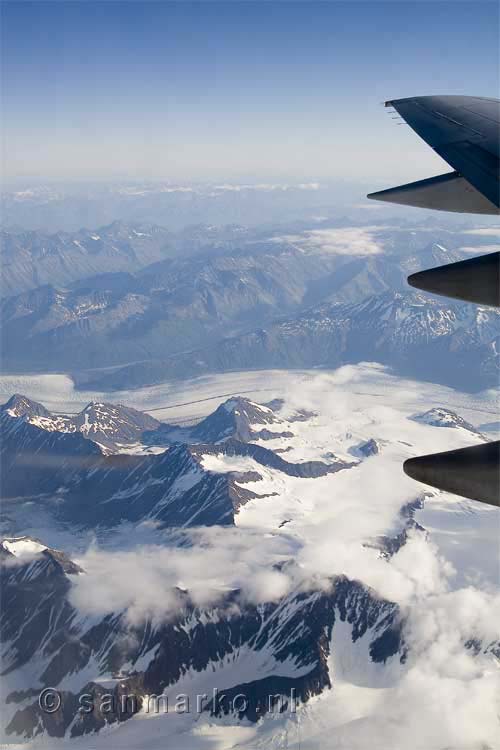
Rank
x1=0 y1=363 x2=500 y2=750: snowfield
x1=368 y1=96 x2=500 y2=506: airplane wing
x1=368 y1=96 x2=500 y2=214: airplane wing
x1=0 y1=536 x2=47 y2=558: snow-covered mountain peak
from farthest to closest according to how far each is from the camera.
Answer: x1=0 y1=536 x2=47 y2=558: snow-covered mountain peak, x1=0 y1=363 x2=500 y2=750: snowfield, x1=368 y1=96 x2=500 y2=214: airplane wing, x1=368 y1=96 x2=500 y2=506: airplane wing

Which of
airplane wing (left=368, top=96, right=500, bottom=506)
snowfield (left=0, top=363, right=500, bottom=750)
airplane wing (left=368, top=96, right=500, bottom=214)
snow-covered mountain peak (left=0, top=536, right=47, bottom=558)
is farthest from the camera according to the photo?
snow-covered mountain peak (left=0, top=536, right=47, bottom=558)

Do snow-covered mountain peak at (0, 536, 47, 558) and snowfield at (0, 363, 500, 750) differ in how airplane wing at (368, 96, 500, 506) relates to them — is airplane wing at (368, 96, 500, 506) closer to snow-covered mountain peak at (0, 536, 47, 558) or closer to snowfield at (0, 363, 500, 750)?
snowfield at (0, 363, 500, 750)

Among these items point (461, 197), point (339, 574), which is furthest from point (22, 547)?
point (461, 197)

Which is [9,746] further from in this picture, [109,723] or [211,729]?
[211,729]

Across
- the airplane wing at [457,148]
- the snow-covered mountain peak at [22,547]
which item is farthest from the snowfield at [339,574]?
the airplane wing at [457,148]

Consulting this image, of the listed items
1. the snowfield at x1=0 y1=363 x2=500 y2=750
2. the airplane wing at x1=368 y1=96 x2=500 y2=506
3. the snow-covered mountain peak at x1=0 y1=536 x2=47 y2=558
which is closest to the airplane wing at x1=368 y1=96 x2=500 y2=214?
the airplane wing at x1=368 y1=96 x2=500 y2=506

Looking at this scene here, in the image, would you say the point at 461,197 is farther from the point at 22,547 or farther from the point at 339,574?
the point at 22,547

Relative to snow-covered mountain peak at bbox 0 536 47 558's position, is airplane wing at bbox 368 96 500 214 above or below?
above
